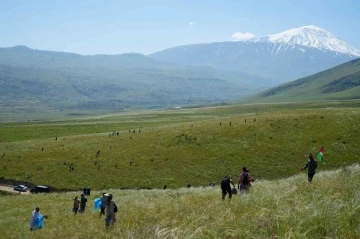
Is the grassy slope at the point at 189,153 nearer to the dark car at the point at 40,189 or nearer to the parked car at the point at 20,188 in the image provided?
the dark car at the point at 40,189

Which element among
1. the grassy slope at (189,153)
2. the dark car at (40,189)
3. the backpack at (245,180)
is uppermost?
the backpack at (245,180)

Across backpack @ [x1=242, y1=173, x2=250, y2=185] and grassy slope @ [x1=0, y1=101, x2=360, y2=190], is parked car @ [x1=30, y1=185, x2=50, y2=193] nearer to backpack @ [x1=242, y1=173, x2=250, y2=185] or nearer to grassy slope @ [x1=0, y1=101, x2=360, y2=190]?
grassy slope @ [x1=0, y1=101, x2=360, y2=190]

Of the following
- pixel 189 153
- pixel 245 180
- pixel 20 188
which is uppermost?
pixel 245 180

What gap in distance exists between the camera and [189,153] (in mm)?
67438

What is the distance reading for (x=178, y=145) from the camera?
236 ft

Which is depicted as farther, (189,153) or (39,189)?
(189,153)

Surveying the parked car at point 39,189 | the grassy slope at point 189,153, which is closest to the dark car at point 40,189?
the parked car at point 39,189

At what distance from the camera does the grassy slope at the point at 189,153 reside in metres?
57.7

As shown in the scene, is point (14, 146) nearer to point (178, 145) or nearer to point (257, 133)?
point (178, 145)

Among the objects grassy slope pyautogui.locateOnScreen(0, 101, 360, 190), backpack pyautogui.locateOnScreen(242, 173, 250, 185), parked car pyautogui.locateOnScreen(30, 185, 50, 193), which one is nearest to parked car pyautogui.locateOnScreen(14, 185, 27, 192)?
parked car pyautogui.locateOnScreen(30, 185, 50, 193)

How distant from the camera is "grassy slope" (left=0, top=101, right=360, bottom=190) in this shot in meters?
57.7

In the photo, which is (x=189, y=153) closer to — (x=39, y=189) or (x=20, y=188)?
(x=39, y=189)

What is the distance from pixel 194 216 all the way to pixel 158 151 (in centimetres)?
5644

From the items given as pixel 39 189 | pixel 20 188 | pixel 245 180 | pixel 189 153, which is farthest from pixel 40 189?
pixel 245 180
